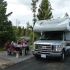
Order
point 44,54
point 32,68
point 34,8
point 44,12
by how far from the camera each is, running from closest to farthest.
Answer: point 32,68, point 44,54, point 44,12, point 34,8

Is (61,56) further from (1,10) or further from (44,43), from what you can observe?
(1,10)

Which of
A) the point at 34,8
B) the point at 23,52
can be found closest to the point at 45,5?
the point at 34,8

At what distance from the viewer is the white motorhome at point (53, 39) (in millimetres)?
10922

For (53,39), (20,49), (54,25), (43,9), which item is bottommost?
(20,49)

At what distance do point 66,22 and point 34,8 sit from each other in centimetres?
2672

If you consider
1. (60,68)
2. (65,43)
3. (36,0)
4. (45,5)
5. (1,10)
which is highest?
(36,0)

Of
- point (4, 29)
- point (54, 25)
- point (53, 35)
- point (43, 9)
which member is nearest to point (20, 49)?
Result: point (53, 35)

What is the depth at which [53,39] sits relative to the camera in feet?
39.6

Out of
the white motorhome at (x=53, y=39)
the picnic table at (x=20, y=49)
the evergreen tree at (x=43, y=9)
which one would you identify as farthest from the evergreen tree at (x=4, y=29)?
the evergreen tree at (x=43, y=9)

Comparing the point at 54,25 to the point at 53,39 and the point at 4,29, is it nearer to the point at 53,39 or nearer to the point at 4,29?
the point at 53,39

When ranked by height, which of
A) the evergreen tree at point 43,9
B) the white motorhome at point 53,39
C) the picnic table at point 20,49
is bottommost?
the picnic table at point 20,49

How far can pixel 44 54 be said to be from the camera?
11.1 meters

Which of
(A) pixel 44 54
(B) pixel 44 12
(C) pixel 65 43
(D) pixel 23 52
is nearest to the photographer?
(A) pixel 44 54

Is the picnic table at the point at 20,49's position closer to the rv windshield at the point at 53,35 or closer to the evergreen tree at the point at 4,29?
the rv windshield at the point at 53,35
